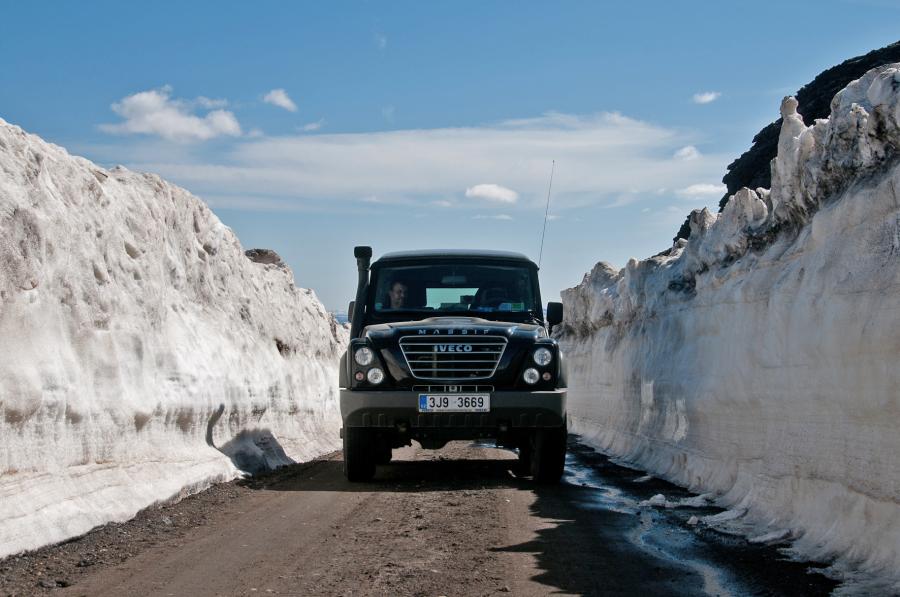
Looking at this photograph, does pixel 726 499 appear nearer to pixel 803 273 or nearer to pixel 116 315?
pixel 803 273

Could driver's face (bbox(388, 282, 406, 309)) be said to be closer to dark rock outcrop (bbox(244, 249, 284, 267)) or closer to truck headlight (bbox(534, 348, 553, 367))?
truck headlight (bbox(534, 348, 553, 367))

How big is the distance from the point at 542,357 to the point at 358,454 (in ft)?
7.87

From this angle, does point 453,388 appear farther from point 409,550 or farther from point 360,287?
point 409,550

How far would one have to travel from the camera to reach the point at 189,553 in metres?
7.12

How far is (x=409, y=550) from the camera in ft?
23.7

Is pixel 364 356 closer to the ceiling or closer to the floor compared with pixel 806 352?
closer to the ceiling

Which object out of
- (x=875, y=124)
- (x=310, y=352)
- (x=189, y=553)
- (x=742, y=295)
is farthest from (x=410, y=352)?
(x=310, y=352)

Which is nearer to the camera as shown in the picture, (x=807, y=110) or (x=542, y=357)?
(x=542, y=357)

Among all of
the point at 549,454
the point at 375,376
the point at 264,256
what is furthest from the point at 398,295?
the point at 264,256

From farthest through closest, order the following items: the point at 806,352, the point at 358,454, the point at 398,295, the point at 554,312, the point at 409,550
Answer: the point at 398,295
the point at 554,312
the point at 358,454
the point at 806,352
the point at 409,550

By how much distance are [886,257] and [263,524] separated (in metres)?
5.23

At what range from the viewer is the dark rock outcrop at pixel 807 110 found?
4569 cm

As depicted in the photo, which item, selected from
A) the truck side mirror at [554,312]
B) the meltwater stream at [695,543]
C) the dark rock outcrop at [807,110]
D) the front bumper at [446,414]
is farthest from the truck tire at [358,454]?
the dark rock outcrop at [807,110]

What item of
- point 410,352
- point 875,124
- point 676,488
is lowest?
point 676,488
